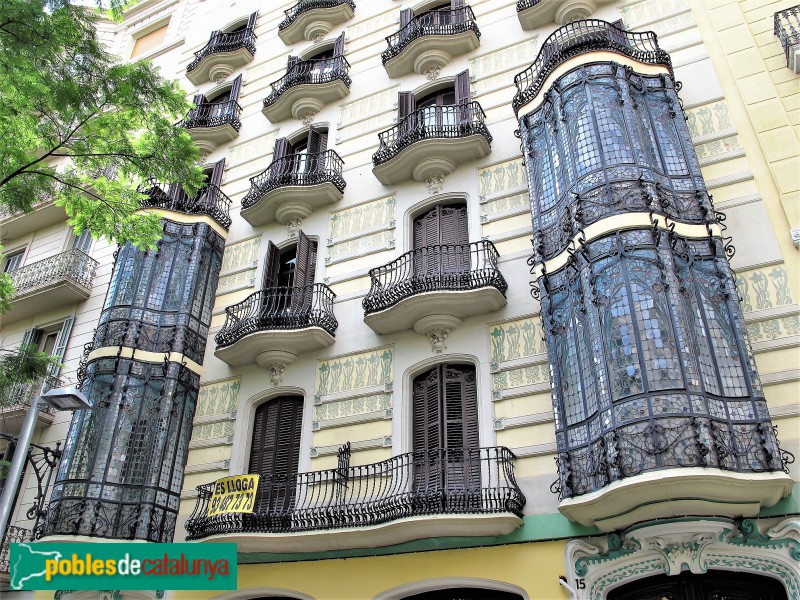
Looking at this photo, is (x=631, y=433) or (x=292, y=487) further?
(x=292, y=487)

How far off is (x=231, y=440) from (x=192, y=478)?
3.89 ft

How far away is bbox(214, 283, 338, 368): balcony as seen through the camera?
13656 mm

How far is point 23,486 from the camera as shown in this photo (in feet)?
53.2

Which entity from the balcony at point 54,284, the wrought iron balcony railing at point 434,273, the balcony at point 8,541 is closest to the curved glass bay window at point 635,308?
the wrought iron balcony railing at point 434,273

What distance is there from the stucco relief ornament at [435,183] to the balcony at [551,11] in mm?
4589

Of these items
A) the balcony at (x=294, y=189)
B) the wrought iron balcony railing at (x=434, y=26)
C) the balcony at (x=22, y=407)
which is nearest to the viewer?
the balcony at (x=294, y=189)

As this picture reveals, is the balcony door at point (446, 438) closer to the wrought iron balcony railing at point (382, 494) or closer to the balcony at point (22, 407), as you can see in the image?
the wrought iron balcony railing at point (382, 494)

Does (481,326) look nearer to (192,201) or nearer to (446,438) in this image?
(446,438)

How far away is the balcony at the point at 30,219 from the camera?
67.5 ft

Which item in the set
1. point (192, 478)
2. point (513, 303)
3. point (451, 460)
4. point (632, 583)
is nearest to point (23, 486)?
point (192, 478)

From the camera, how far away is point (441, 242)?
14.0 meters

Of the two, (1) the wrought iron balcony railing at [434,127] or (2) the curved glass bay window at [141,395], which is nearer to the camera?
(2) the curved glass bay window at [141,395]

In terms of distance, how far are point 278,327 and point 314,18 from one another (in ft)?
37.3

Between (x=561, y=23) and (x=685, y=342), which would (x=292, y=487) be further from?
(x=561, y=23)
